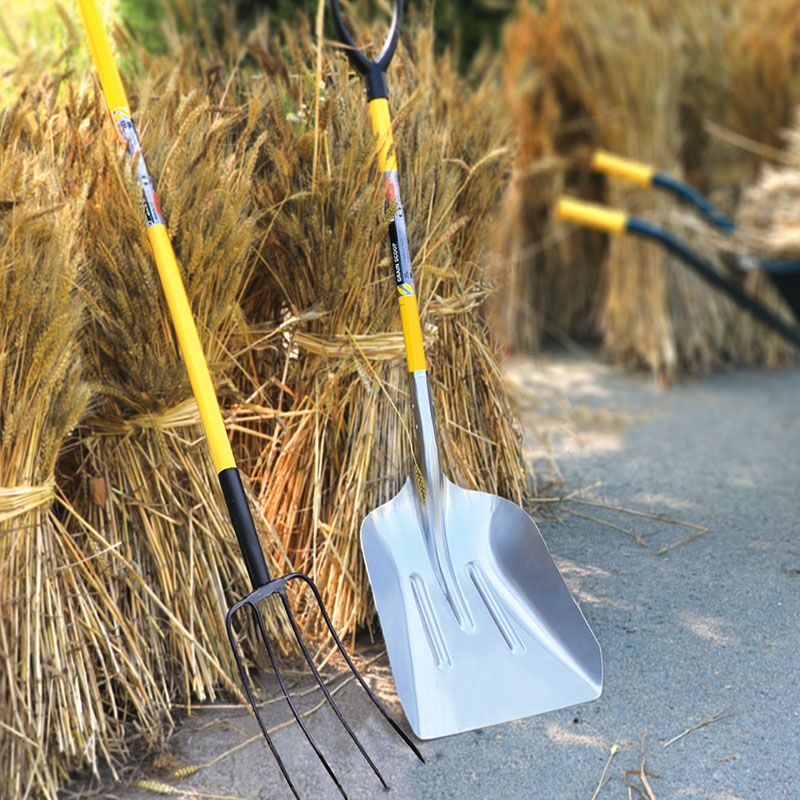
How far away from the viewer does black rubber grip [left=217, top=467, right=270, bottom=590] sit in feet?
4.78

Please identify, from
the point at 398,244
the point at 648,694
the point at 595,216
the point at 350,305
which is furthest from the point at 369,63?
the point at 595,216

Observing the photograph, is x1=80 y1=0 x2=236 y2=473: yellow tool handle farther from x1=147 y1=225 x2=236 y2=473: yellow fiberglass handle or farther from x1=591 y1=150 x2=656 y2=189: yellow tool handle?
x1=591 y1=150 x2=656 y2=189: yellow tool handle

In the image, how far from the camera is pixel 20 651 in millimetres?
1396

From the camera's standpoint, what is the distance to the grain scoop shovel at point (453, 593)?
4.97 feet

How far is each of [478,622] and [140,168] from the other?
3.11 ft

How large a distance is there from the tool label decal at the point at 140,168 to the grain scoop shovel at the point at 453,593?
1.33ft

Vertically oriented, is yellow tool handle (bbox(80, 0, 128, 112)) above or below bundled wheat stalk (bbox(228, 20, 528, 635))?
above

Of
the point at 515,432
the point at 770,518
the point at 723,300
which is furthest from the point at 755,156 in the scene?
the point at 515,432

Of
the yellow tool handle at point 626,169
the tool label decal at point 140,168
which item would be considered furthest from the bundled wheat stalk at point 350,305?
the yellow tool handle at point 626,169

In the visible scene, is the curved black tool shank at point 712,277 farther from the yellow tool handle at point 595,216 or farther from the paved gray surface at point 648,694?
the paved gray surface at point 648,694

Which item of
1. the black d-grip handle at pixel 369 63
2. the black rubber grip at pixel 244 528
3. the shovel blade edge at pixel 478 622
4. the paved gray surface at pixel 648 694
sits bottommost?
the paved gray surface at pixel 648 694

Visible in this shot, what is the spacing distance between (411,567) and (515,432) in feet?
1.54

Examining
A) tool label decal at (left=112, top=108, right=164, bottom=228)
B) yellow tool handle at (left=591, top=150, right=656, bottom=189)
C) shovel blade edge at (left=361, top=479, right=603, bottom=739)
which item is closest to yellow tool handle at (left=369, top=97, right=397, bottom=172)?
tool label decal at (left=112, top=108, right=164, bottom=228)

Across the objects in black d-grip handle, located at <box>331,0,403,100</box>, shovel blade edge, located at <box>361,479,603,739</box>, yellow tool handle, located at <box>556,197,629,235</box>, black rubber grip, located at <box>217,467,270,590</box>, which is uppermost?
black d-grip handle, located at <box>331,0,403,100</box>
